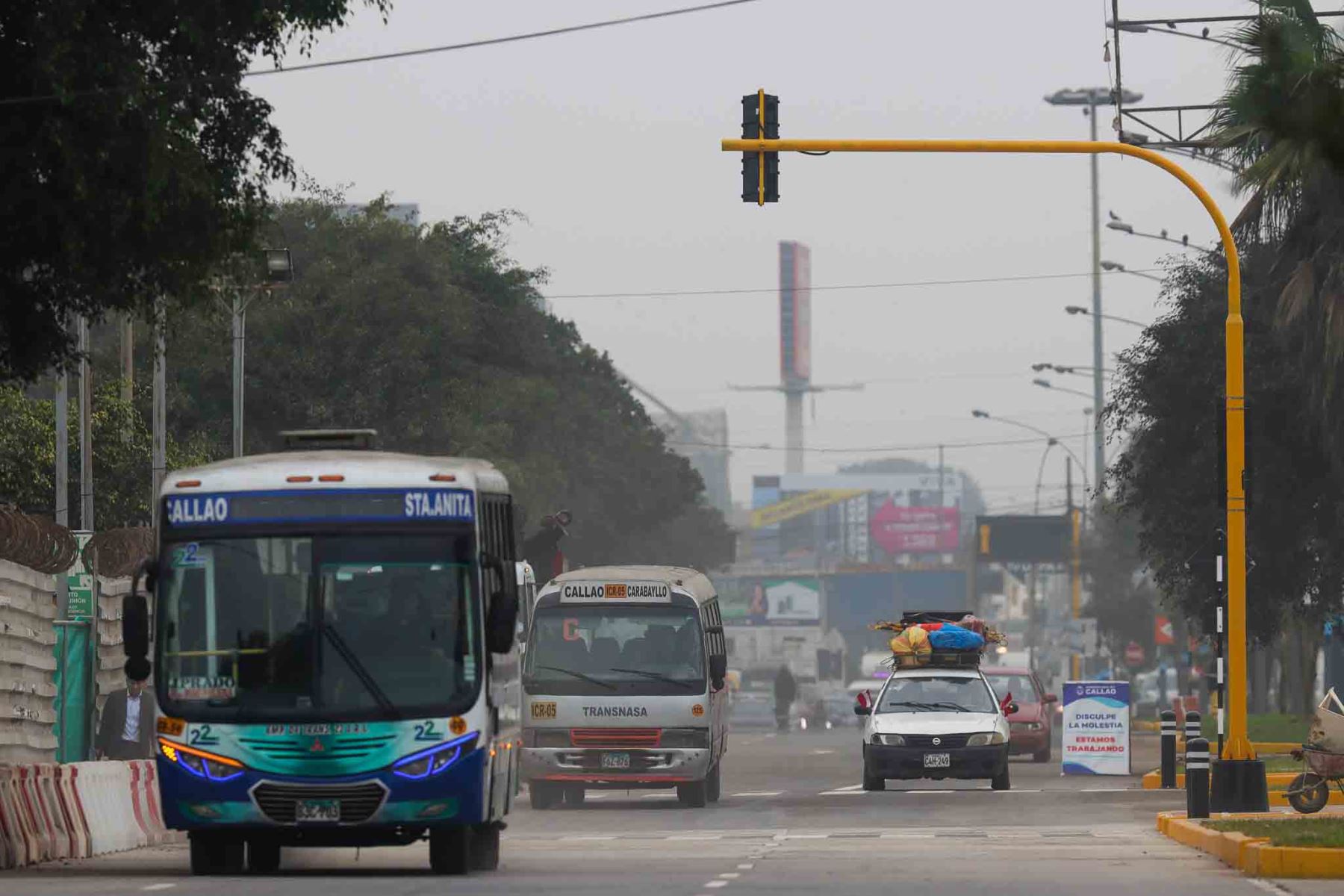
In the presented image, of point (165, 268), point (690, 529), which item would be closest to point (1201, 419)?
point (165, 268)

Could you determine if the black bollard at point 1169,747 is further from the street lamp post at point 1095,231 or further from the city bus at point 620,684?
the street lamp post at point 1095,231

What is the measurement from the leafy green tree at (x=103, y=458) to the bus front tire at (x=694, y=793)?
12883 mm

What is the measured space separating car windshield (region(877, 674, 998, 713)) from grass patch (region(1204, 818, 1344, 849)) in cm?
1018

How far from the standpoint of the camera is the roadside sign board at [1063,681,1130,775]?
37.2 meters

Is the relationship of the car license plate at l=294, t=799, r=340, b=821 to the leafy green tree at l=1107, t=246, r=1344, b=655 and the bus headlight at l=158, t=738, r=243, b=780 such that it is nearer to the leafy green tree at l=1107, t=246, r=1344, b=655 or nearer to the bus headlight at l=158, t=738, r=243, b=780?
the bus headlight at l=158, t=738, r=243, b=780

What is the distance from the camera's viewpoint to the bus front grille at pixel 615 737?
29.6 m

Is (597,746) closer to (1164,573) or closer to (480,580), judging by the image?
(480,580)

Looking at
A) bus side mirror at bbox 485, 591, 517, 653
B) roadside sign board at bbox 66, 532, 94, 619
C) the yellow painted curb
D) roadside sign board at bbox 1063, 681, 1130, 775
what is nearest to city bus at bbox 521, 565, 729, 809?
roadside sign board at bbox 66, 532, 94, 619

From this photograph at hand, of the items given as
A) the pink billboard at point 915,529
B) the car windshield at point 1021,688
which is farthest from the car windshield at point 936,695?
the pink billboard at point 915,529

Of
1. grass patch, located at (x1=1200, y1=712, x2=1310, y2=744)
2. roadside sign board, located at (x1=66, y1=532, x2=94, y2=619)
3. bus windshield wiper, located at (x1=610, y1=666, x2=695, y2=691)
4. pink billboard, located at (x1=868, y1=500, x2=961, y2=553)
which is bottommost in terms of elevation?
grass patch, located at (x1=1200, y1=712, x2=1310, y2=744)

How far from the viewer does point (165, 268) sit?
1914 centimetres

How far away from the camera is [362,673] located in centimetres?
1727

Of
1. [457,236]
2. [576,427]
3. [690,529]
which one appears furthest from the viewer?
[690,529]

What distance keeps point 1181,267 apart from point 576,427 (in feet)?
112
